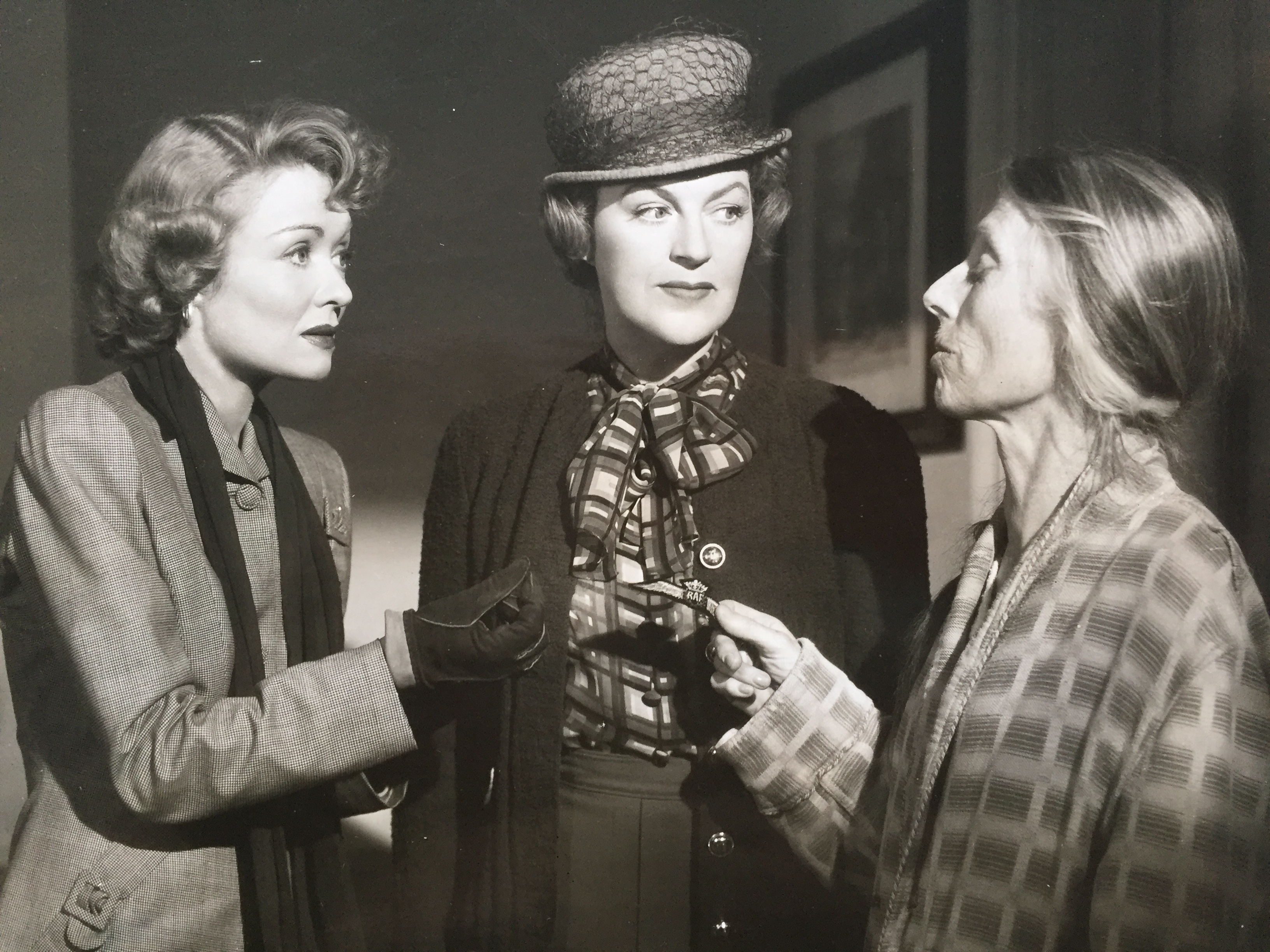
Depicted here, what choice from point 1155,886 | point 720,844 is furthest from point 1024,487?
point 720,844

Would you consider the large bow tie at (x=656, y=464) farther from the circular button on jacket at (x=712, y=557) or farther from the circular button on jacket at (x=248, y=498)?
the circular button on jacket at (x=248, y=498)

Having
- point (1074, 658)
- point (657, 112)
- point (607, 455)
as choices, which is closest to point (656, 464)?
point (607, 455)

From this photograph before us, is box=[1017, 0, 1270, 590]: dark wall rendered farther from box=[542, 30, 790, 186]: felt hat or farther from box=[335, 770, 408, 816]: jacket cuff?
box=[335, 770, 408, 816]: jacket cuff

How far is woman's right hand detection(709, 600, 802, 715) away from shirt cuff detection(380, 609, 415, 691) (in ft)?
0.99

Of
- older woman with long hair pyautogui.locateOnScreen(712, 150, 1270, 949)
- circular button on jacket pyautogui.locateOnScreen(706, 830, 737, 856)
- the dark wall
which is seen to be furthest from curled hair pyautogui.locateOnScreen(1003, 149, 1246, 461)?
circular button on jacket pyautogui.locateOnScreen(706, 830, 737, 856)

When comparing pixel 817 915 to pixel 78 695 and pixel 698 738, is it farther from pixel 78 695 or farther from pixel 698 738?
pixel 78 695

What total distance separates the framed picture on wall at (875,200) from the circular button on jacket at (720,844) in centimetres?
48

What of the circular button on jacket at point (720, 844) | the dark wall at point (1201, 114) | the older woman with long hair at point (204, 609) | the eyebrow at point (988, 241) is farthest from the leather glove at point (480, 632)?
the dark wall at point (1201, 114)

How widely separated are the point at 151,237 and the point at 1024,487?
921 mm

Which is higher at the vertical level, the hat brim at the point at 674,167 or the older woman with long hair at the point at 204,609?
the hat brim at the point at 674,167

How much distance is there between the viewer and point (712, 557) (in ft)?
3.85

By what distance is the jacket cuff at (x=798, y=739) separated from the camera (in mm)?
1091

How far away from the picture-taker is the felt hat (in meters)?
1.17

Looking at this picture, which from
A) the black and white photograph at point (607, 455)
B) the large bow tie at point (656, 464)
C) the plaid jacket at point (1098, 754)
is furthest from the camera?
the large bow tie at point (656, 464)
